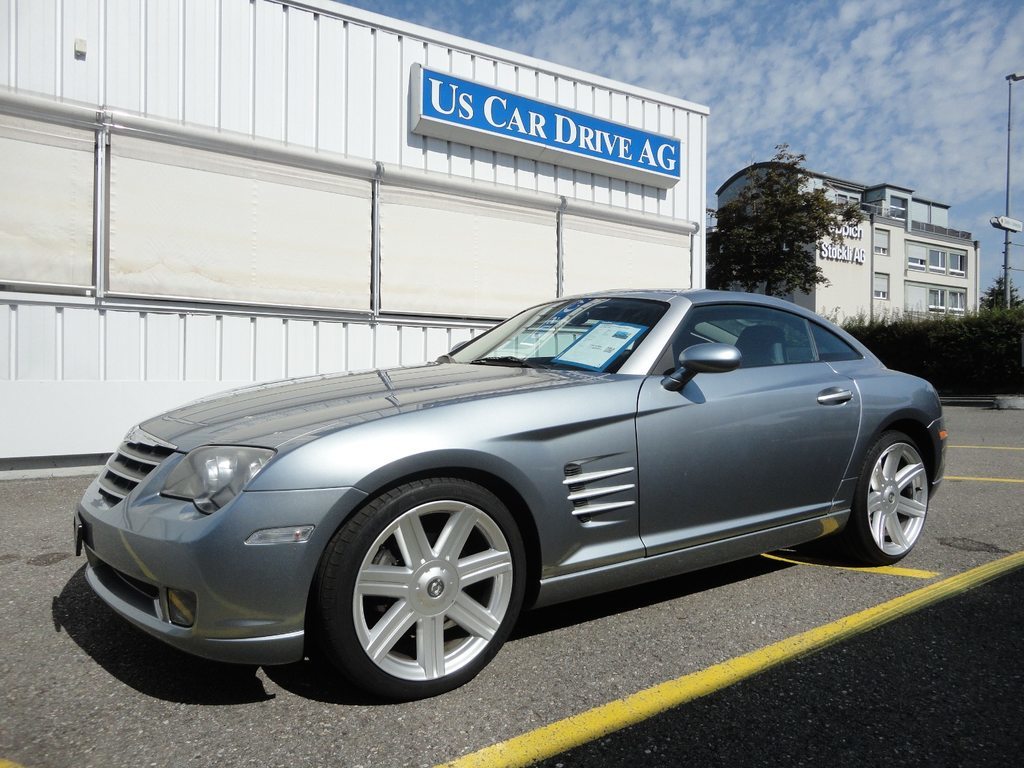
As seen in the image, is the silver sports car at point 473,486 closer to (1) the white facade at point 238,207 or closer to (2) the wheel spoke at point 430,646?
(2) the wheel spoke at point 430,646

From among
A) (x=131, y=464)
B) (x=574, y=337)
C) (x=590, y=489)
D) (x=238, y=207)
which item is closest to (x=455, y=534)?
(x=590, y=489)

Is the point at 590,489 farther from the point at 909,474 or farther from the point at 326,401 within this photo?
the point at 909,474

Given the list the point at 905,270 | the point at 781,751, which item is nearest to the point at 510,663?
the point at 781,751

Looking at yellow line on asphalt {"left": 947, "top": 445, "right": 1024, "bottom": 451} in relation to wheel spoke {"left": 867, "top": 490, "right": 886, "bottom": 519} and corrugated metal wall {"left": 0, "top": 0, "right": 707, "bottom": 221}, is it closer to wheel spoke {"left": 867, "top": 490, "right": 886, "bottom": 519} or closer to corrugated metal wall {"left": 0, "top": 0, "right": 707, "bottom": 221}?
corrugated metal wall {"left": 0, "top": 0, "right": 707, "bottom": 221}

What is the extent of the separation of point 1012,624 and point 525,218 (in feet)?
25.1

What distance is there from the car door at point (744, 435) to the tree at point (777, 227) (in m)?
27.4

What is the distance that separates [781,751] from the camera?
2.05m

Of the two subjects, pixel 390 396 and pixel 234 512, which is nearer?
pixel 234 512

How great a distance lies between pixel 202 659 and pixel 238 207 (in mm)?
6013

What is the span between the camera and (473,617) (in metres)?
2.43

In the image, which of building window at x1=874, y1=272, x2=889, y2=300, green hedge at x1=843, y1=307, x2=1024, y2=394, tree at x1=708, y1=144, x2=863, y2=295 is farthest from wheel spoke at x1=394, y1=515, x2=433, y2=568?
building window at x1=874, y1=272, x2=889, y2=300

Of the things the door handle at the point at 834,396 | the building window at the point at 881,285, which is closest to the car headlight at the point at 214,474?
the door handle at the point at 834,396

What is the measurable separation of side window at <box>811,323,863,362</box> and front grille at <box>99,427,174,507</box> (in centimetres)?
295

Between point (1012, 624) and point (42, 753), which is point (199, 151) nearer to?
point (42, 753)
